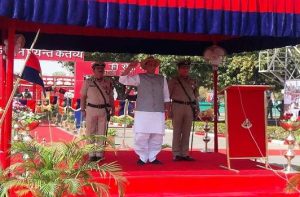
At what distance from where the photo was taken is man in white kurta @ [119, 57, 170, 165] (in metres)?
6.84

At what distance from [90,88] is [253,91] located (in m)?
2.27

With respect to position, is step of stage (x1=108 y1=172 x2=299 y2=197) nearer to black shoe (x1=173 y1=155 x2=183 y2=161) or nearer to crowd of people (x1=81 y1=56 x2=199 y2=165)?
crowd of people (x1=81 y1=56 x2=199 y2=165)

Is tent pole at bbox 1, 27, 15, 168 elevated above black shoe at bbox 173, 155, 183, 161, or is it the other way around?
tent pole at bbox 1, 27, 15, 168

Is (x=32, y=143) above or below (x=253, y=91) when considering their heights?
below

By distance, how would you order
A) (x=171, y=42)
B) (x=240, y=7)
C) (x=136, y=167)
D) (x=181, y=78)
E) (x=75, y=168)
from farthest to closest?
1. (x=171, y=42)
2. (x=181, y=78)
3. (x=136, y=167)
4. (x=240, y=7)
5. (x=75, y=168)

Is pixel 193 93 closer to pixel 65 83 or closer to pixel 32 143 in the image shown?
pixel 32 143

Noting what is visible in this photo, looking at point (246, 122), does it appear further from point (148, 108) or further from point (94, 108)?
point (94, 108)

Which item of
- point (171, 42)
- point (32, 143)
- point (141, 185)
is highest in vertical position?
point (171, 42)

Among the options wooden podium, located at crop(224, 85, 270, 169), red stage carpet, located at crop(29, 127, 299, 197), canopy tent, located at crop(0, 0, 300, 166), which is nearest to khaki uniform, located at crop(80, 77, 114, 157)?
red stage carpet, located at crop(29, 127, 299, 197)

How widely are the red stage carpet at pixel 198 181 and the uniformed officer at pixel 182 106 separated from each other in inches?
23.2

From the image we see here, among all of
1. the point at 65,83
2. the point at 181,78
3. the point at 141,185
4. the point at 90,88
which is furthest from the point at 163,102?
the point at 65,83

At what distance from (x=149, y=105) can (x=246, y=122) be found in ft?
4.38

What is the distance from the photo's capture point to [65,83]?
26875mm

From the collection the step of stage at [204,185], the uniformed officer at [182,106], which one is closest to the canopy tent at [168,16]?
the uniformed officer at [182,106]
